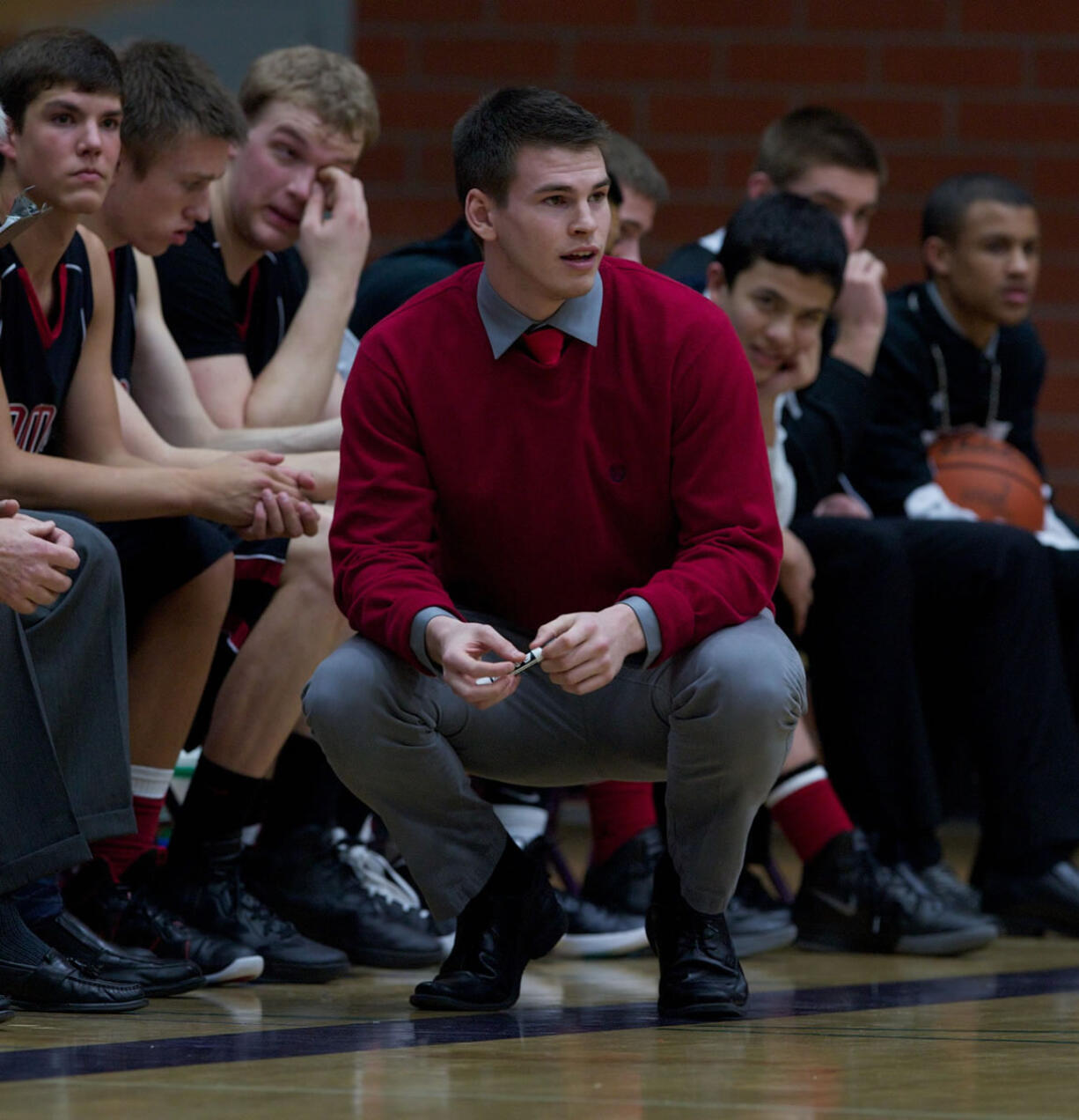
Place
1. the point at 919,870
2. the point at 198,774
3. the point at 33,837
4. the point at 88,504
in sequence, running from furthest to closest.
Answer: the point at 919,870 → the point at 198,774 → the point at 88,504 → the point at 33,837

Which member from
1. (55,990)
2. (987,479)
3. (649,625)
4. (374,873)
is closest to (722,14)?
(987,479)

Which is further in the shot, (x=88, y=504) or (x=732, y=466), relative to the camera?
(x=88, y=504)

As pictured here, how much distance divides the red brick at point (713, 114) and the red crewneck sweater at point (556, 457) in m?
2.99

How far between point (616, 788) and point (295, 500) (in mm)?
901

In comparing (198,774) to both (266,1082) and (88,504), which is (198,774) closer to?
(88,504)

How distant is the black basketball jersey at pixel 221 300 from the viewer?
2916mm

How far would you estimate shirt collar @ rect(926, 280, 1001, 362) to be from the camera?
396 cm

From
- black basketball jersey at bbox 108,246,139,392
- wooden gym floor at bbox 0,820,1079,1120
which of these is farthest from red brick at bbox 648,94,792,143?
wooden gym floor at bbox 0,820,1079,1120

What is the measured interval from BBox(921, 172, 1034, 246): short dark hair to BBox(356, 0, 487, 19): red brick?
1587 mm

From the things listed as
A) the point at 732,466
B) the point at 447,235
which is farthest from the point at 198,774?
the point at 447,235

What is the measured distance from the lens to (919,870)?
3244 millimetres

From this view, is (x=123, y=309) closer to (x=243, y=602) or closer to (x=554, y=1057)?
(x=243, y=602)

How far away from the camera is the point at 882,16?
5.10m

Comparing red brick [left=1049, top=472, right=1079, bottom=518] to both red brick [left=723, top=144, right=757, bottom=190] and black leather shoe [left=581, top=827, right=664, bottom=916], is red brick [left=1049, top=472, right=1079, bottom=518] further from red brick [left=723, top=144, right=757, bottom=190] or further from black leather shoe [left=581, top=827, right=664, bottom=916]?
black leather shoe [left=581, top=827, right=664, bottom=916]
